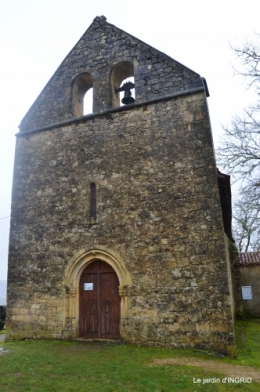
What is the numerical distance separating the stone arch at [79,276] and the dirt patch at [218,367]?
1979mm

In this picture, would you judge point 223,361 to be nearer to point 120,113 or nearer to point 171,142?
point 171,142

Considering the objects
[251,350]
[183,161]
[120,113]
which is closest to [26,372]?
[251,350]

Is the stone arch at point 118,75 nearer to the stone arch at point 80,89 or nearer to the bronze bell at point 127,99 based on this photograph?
the bronze bell at point 127,99

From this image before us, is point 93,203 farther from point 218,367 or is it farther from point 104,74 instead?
point 218,367

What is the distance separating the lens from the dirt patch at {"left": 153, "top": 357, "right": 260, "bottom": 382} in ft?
19.4

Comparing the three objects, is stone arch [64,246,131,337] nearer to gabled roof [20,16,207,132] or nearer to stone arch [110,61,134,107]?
gabled roof [20,16,207,132]

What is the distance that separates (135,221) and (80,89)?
5529mm

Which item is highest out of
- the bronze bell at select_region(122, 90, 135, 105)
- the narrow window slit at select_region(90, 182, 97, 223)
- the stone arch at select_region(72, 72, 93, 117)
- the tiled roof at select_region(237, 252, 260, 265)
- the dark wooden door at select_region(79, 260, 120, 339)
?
the stone arch at select_region(72, 72, 93, 117)

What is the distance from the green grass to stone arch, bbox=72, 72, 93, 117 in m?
7.44

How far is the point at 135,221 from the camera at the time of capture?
347 inches

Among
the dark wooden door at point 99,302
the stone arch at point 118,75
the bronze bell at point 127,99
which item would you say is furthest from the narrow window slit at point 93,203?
the bronze bell at point 127,99

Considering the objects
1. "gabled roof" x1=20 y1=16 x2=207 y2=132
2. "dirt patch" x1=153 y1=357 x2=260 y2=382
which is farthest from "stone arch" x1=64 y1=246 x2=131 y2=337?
"gabled roof" x1=20 y1=16 x2=207 y2=132

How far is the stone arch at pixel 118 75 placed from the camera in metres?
10.3

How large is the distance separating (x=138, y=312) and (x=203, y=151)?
4.66 meters
